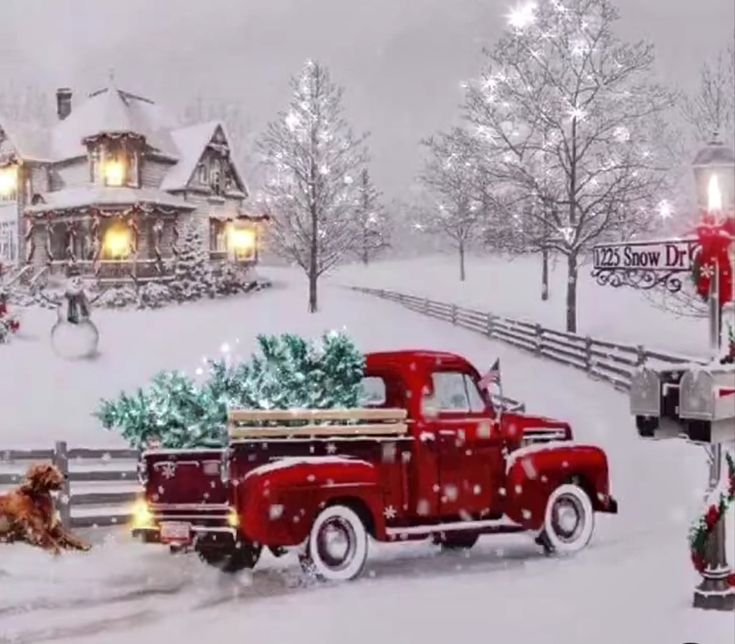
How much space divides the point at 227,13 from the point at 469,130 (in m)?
0.86

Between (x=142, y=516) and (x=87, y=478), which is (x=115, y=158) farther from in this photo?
(x=142, y=516)

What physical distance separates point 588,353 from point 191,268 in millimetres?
1380

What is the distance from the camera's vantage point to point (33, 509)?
2945mm

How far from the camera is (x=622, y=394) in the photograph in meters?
3.92

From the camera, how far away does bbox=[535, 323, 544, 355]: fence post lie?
3.82 metres

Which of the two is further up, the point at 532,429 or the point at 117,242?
the point at 117,242

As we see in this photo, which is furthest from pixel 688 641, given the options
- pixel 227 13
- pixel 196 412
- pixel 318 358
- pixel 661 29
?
pixel 227 13

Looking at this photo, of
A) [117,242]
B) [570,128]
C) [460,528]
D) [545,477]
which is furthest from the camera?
[570,128]

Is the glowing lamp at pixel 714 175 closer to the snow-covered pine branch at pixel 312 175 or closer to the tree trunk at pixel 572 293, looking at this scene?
the tree trunk at pixel 572 293

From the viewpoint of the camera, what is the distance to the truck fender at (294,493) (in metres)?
3.14

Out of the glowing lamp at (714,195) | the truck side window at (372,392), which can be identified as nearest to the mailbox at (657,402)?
the glowing lamp at (714,195)

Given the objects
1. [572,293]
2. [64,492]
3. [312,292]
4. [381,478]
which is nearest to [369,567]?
[381,478]

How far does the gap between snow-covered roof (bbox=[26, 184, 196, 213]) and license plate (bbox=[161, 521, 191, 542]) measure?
0.85 m

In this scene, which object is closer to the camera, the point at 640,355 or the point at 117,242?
the point at 117,242
